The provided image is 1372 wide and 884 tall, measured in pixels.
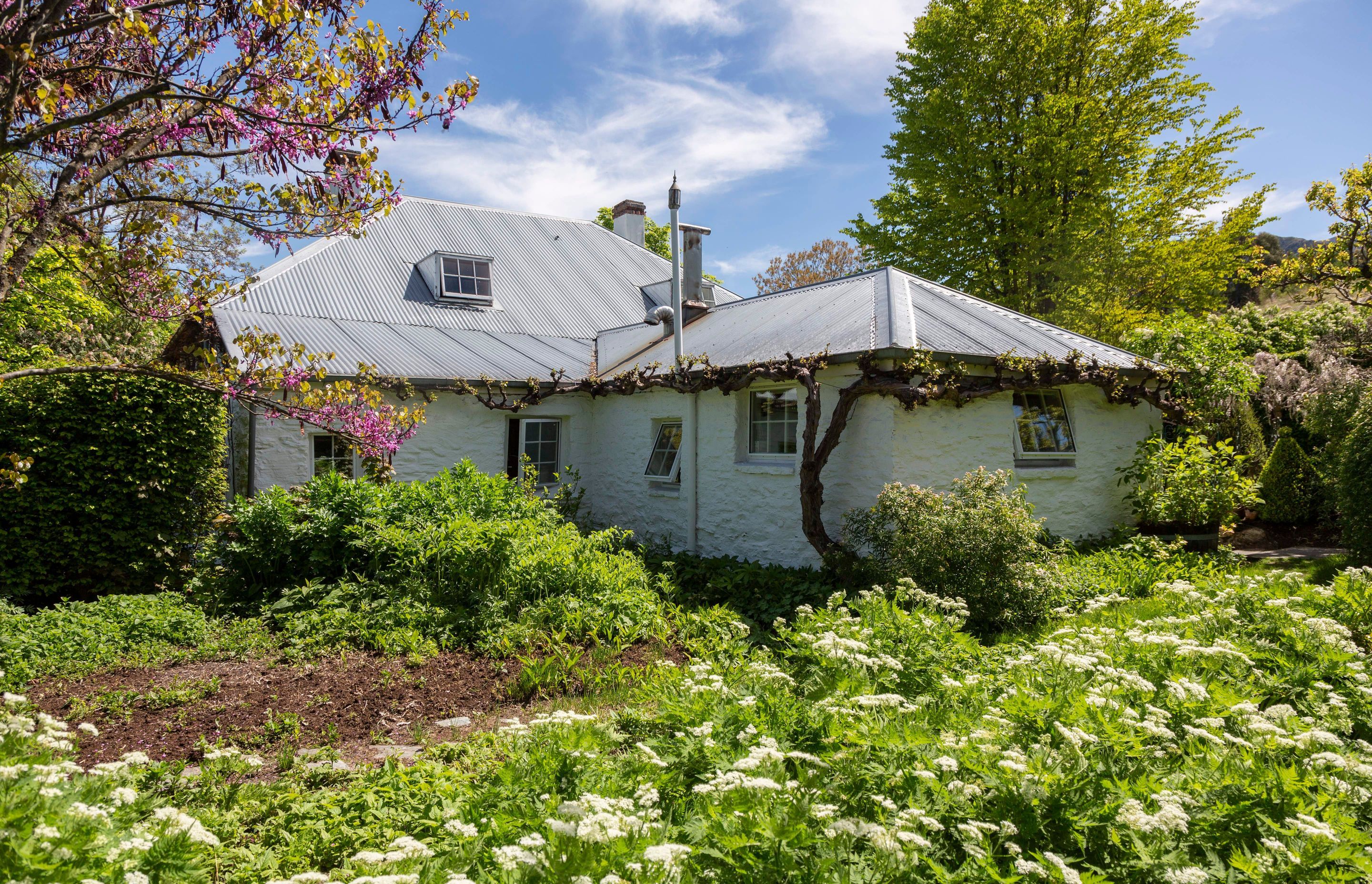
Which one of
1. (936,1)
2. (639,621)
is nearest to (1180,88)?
(936,1)

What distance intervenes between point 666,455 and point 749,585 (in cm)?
353

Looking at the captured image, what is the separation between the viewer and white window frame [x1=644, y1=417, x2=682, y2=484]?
37.4 feet

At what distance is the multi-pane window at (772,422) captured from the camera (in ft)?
31.9

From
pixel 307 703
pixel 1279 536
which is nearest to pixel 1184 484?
pixel 1279 536

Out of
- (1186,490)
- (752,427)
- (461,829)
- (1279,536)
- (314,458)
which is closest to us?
(461,829)

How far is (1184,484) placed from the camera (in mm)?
9797

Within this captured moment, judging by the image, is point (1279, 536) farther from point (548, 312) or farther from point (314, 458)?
point (314, 458)

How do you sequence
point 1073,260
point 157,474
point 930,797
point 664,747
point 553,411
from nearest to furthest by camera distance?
point 930,797
point 664,747
point 157,474
point 553,411
point 1073,260

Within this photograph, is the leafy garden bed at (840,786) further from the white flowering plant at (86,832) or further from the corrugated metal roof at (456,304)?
the corrugated metal roof at (456,304)

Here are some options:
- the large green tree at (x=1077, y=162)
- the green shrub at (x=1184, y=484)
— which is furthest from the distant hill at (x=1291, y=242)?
the green shrub at (x=1184, y=484)

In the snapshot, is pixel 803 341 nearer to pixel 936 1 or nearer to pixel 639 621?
pixel 639 621

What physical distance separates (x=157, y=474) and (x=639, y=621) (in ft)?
19.8

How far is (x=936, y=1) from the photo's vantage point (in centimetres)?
1950

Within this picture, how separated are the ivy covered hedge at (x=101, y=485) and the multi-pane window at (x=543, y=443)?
479 cm
